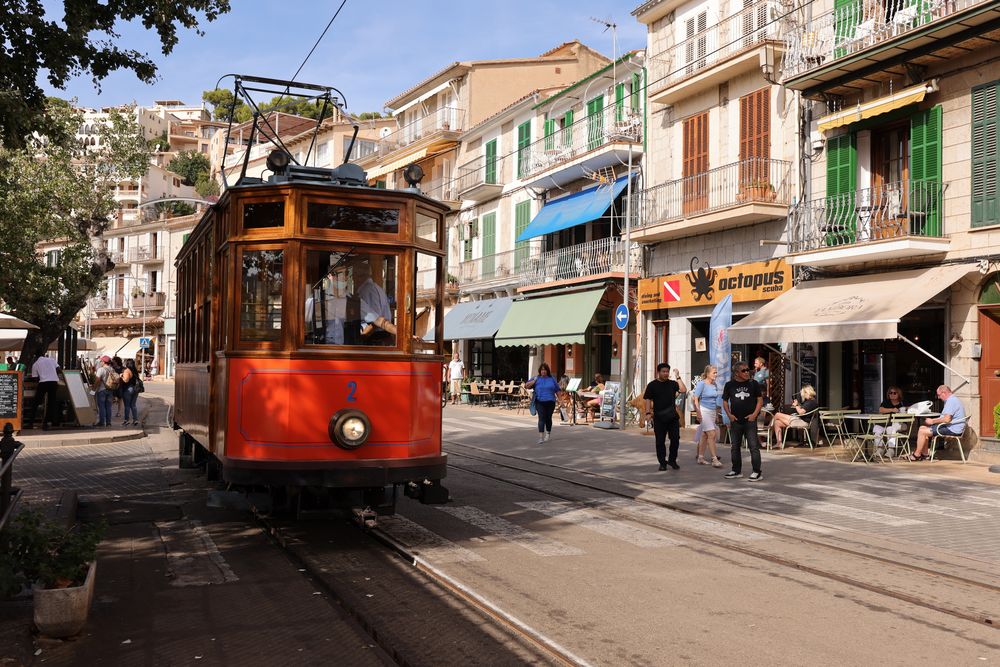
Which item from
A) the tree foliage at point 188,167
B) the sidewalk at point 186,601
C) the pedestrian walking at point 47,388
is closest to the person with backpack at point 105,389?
the pedestrian walking at point 47,388

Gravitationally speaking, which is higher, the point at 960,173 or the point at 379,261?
the point at 960,173

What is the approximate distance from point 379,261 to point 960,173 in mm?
12682

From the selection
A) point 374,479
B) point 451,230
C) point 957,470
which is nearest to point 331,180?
point 374,479

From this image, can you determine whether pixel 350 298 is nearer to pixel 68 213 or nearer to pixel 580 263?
pixel 68 213

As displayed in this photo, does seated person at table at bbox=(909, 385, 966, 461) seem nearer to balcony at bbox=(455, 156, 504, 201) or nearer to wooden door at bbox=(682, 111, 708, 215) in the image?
wooden door at bbox=(682, 111, 708, 215)

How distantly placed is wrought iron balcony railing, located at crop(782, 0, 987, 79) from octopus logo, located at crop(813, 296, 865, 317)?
4578 mm

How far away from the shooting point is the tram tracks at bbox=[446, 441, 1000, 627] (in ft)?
22.1

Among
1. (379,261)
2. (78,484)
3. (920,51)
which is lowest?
(78,484)

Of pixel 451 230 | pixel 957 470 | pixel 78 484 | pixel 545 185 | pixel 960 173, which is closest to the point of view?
pixel 78 484

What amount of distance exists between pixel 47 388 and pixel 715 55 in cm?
1711

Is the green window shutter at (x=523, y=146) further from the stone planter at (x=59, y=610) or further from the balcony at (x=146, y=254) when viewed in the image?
the balcony at (x=146, y=254)

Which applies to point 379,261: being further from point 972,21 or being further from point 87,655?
point 972,21

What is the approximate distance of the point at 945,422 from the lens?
52.3 feet

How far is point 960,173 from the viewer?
16891 mm
